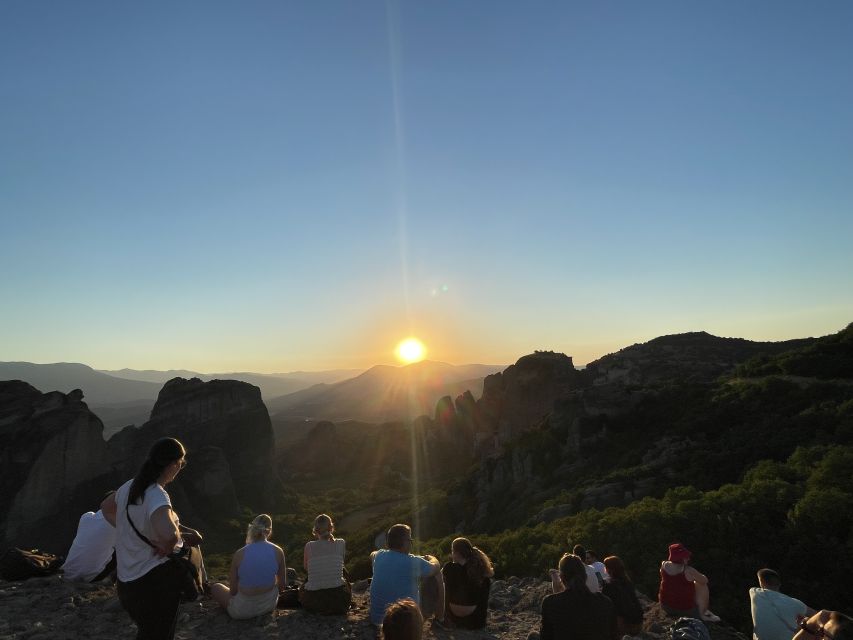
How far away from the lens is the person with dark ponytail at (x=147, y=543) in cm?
508

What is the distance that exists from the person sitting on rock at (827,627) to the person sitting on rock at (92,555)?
38.8 ft

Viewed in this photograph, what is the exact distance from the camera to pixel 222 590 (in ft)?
28.8

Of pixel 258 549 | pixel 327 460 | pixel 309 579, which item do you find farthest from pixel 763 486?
pixel 327 460

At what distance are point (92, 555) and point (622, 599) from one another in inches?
408

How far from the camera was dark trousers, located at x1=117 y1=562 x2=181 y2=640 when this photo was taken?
5.13m

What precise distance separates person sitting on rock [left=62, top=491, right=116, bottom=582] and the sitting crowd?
2 centimetres

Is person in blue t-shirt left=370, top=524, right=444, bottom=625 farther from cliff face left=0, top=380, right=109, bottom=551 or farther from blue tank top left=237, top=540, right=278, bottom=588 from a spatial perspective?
cliff face left=0, top=380, right=109, bottom=551

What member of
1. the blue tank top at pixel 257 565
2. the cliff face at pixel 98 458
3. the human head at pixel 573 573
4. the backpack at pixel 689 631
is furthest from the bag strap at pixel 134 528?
the cliff face at pixel 98 458

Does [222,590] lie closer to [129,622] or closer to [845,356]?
[129,622]

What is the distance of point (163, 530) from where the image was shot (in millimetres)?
5070

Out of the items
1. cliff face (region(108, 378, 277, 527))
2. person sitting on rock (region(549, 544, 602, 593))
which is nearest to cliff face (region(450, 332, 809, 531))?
person sitting on rock (region(549, 544, 602, 593))

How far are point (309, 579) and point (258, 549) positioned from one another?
1.51 m

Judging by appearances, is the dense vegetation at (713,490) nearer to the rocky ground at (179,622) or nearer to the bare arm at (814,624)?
the rocky ground at (179,622)

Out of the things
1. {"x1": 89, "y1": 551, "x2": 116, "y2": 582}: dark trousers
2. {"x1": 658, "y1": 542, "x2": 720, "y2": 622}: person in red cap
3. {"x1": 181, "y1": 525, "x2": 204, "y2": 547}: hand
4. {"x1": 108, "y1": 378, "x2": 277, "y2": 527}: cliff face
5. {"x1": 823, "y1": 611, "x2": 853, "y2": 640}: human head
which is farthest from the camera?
{"x1": 108, "y1": 378, "x2": 277, "y2": 527}: cliff face
